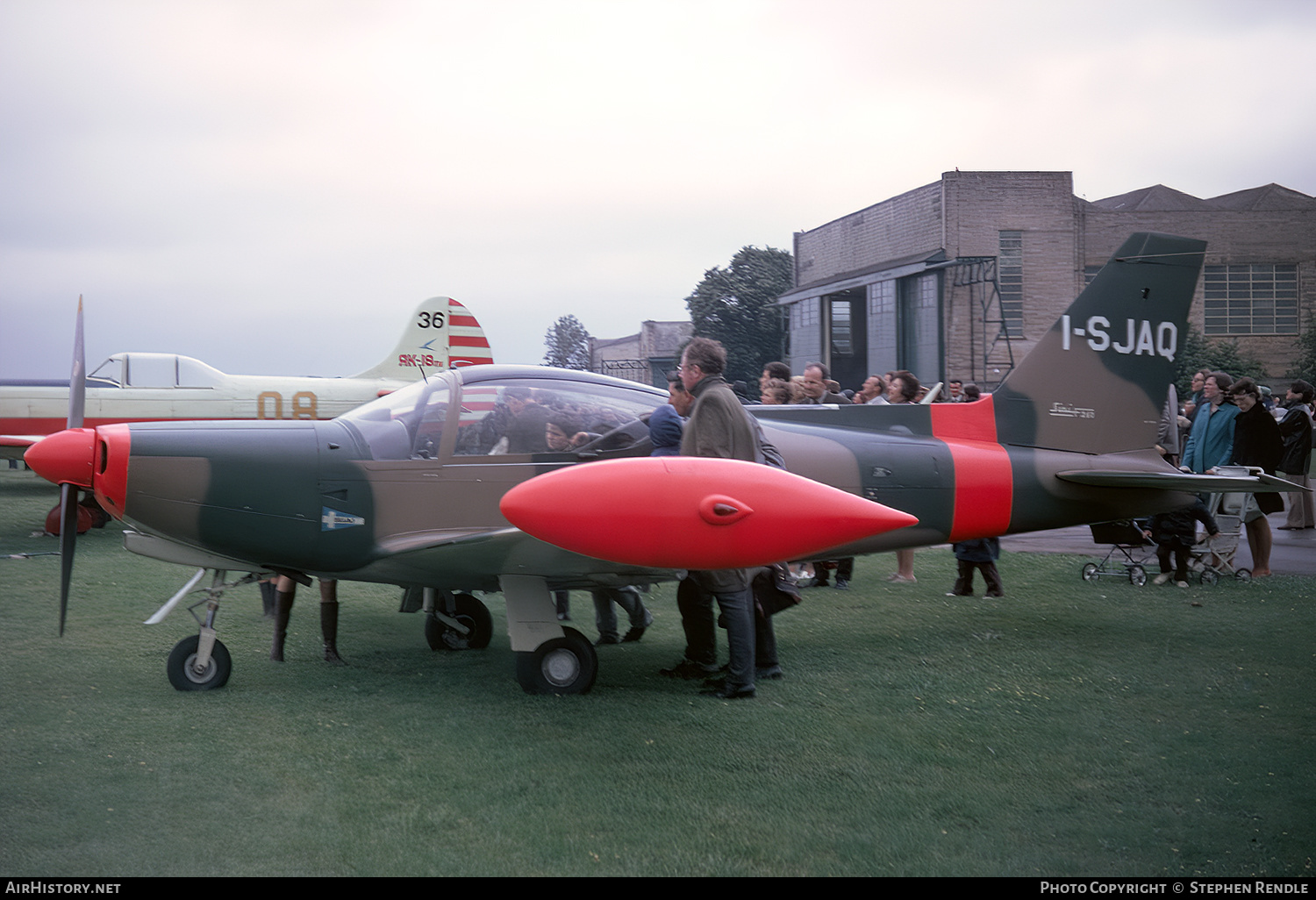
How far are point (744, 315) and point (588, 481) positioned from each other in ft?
167

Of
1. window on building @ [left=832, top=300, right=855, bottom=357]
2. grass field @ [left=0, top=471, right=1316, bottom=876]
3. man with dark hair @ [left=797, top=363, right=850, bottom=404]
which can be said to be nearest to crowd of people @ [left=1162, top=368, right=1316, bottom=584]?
grass field @ [left=0, top=471, right=1316, bottom=876]

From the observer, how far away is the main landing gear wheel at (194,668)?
5.14m

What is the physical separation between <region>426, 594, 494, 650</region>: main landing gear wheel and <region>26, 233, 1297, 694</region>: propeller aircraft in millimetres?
13

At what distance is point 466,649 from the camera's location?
6445 mm

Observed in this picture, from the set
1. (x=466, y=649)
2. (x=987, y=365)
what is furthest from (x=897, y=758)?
(x=987, y=365)

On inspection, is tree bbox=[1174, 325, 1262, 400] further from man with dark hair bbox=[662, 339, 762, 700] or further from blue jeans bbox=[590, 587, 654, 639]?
man with dark hair bbox=[662, 339, 762, 700]

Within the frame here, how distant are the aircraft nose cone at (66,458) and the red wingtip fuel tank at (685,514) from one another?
111 inches

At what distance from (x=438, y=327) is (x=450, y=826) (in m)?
16.2

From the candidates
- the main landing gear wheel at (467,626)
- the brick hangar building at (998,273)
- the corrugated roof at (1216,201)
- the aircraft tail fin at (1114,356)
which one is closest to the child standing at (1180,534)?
the aircraft tail fin at (1114,356)

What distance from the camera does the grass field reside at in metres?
3.26

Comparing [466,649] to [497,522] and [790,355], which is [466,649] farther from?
[790,355]

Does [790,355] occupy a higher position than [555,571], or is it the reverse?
[790,355]

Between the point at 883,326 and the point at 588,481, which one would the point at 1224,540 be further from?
the point at 883,326

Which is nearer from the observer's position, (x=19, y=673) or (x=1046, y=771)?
(x=1046, y=771)
